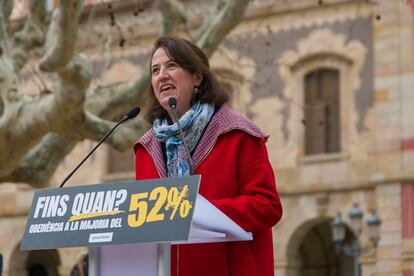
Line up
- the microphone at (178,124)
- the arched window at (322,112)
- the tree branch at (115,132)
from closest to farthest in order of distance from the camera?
the microphone at (178,124) → the tree branch at (115,132) → the arched window at (322,112)

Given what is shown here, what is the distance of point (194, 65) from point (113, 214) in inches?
32.8

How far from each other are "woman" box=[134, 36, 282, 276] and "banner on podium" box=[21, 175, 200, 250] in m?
0.32

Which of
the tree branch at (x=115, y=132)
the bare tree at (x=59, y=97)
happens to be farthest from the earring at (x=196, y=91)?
the tree branch at (x=115, y=132)

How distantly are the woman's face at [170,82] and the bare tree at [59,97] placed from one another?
6.27m

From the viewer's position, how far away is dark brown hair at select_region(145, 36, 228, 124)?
3789 millimetres

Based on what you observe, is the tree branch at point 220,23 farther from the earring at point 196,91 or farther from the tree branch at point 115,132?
the earring at point 196,91

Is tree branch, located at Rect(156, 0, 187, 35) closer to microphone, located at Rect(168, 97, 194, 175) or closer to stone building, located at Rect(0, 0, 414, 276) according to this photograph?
stone building, located at Rect(0, 0, 414, 276)

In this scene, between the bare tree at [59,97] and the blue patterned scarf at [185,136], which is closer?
the blue patterned scarf at [185,136]

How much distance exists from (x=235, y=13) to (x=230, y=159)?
297 inches

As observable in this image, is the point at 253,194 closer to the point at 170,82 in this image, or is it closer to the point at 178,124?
the point at 178,124

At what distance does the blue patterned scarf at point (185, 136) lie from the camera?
371cm

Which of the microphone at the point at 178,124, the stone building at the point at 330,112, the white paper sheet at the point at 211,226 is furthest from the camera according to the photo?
the stone building at the point at 330,112

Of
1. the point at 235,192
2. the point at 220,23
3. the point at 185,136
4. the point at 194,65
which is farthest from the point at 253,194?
the point at 220,23

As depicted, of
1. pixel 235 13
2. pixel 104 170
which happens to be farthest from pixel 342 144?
pixel 235 13
